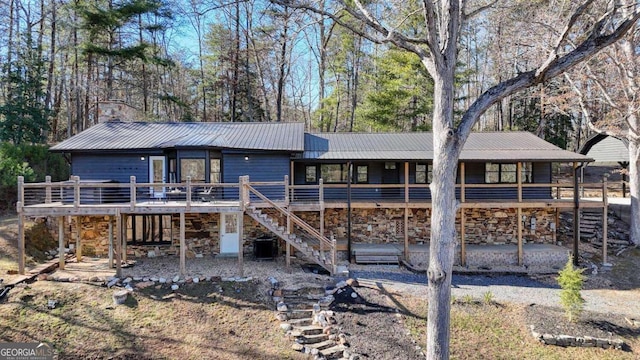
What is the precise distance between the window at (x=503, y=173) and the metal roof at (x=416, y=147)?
0.74 metres

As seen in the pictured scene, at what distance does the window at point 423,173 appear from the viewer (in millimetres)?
15102

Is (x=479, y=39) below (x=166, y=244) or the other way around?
the other way around

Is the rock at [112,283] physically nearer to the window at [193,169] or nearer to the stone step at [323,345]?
the window at [193,169]

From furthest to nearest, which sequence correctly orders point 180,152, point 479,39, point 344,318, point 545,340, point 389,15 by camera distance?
point 479,39 → point 180,152 → point 389,15 → point 344,318 → point 545,340

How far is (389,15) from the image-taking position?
9500 millimetres

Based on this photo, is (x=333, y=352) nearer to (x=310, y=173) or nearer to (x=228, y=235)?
(x=228, y=235)

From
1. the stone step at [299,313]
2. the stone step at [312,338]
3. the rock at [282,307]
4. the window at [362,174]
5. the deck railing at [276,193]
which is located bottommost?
the stone step at [312,338]

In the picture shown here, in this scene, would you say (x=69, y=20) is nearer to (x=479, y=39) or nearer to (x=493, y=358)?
(x=493, y=358)

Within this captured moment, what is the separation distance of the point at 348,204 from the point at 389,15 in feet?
22.2

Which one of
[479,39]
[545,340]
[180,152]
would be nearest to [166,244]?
[180,152]

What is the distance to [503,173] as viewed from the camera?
15086 mm

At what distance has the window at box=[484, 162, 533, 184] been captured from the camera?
592 inches

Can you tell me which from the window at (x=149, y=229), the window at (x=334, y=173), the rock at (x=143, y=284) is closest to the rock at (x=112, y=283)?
the rock at (x=143, y=284)

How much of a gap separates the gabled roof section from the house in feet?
0.23
